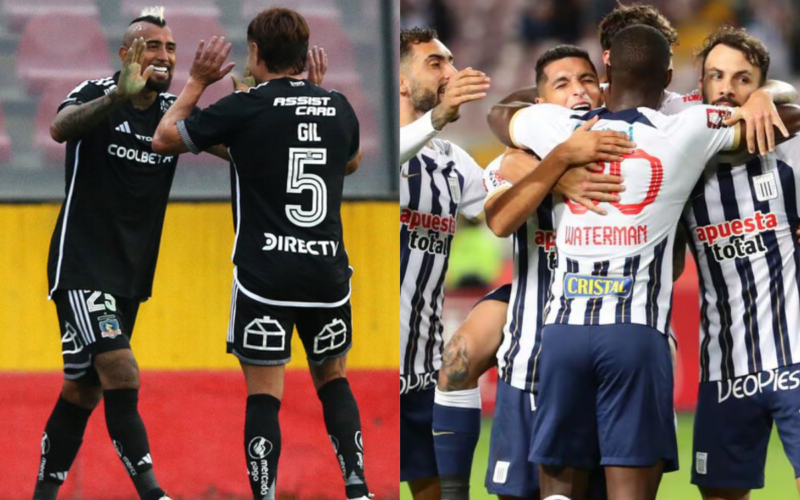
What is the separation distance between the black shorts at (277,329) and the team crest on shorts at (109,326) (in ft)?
1.40

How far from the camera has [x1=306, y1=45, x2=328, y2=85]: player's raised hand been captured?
403 cm

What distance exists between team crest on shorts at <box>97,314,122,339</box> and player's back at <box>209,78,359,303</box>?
51 cm

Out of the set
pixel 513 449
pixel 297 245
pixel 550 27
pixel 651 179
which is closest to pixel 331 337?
pixel 297 245

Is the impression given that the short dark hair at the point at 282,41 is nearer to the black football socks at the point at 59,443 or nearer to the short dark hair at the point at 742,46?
the short dark hair at the point at 742,46

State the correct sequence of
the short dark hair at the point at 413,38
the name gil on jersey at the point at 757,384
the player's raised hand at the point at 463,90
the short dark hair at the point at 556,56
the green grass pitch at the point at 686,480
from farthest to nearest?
the green grass pitch at the point at 686,480
the short dark hair at the point at 413,38
the short dark hair at the point at 556,56
the player's raised hand at the point at 463,90
the name gil on jersey at the point at 757,384

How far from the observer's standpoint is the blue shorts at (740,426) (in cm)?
343

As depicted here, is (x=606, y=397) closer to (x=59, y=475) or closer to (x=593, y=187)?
(x=593, y=187)

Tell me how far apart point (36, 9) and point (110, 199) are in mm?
761

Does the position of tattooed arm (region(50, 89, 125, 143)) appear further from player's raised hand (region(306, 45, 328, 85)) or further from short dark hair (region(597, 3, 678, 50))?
short dark hair (region(597, 3, 678, 50))

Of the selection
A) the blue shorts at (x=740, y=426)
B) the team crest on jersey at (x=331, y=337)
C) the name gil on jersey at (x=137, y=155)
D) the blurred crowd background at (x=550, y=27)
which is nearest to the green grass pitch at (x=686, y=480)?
the team crest on jersey at (x=331, y=337)

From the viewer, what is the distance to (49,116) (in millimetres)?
4184

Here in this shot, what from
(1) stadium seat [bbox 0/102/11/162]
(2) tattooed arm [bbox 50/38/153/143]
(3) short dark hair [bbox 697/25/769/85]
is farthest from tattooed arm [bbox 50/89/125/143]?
(3) short dark hair [bbox 697/25/769/85]

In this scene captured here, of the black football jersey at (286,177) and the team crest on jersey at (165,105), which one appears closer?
the black football jersey at (286,177)

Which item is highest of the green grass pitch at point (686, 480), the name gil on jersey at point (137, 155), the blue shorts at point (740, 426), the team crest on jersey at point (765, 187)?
the name gil on jersey at point (137, 155)
